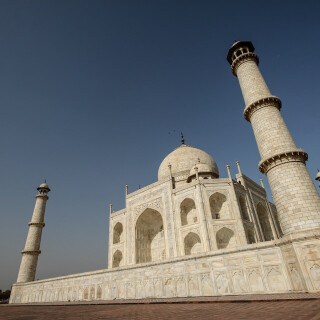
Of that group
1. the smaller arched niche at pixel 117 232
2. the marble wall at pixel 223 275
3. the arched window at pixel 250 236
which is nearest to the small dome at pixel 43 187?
the smaller arched niche at pixel 117 232

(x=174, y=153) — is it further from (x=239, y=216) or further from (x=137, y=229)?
(x=239, y=216)

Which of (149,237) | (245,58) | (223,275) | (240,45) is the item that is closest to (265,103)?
(245,58)

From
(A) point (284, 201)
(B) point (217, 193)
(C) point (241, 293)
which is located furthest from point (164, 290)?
(B) point (217, 193)

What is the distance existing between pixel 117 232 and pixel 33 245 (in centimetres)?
871

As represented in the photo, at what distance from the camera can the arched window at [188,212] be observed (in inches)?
739

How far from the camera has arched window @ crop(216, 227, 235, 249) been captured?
1656 cm

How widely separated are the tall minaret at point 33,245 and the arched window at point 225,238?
18.4 m

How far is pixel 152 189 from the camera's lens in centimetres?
2111

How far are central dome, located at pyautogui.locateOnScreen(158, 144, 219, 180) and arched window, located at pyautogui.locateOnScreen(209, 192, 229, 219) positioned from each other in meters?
5.65

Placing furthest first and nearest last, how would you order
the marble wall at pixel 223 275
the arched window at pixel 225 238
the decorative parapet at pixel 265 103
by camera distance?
the arched window at pixel 225 238, the decorative parapet at pixel 265 103, the marble wall at pixel 223 275

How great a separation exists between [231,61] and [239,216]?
10.3 m

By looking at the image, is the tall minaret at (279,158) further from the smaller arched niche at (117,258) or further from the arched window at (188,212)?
the smaller arched niche at (117,258)

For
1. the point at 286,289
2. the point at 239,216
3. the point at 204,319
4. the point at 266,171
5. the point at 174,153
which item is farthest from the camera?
the point at 174,153

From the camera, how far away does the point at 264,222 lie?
69.2 feet
